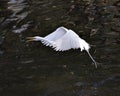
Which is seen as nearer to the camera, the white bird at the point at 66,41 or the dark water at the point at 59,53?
the dark water at the point at 59,53

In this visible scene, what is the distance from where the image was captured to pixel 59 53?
9.48 meters

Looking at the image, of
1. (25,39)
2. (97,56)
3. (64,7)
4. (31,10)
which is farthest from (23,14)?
(97,56)

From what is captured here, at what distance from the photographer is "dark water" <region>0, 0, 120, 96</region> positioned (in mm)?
8148

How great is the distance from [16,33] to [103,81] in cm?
336

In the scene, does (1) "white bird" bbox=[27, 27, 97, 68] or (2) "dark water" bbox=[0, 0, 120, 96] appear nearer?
(2) "dark water" bbox=[0, 0, 120, 96]

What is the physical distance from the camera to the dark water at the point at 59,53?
26.7 ft

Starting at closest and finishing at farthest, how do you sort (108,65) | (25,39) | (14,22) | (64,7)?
1. (108,65)
2. (25,39)
3. (14,22)
4. (64,7)

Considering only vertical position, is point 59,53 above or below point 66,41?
below

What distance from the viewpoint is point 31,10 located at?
12.4 meters

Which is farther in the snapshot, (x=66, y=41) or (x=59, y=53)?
(x=59, y=53)

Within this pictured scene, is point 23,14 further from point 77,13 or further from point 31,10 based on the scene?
point 77,13

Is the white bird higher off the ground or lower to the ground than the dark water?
higher

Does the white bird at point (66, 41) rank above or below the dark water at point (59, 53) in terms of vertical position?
above

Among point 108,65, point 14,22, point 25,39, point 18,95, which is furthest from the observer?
point 14,22
